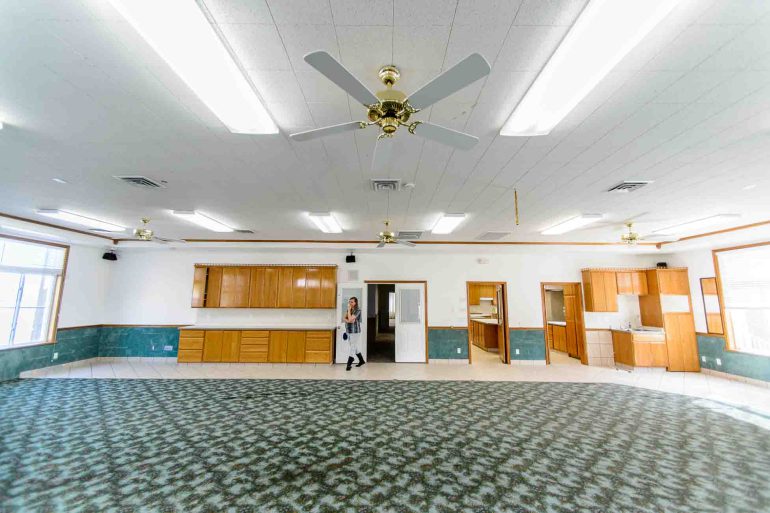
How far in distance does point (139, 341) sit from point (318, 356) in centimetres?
488

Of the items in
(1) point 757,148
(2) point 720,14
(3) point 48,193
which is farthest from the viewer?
(3) point 48,193

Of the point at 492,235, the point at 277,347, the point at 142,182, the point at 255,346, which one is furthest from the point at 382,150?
the point at 255,346

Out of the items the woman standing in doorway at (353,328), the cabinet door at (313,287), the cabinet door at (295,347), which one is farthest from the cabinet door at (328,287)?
the cabinet door at (295,347)

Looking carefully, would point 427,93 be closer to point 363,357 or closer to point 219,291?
point 363,357

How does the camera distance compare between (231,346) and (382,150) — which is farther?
(231,346)

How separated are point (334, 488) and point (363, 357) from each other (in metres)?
5.32

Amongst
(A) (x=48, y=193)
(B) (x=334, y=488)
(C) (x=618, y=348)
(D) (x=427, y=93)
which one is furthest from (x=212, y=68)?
(C) (x=618, y=348)

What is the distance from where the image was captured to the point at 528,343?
7.88m

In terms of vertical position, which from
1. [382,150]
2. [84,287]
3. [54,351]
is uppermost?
[382,150]

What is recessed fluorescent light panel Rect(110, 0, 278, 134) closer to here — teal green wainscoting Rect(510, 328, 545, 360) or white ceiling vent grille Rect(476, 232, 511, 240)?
white ceiling vent grille Rect(476, 232, 511, 240)

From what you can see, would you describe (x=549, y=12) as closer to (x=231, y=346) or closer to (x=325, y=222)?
(x=325, y=222)

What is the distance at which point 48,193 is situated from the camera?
442 cm

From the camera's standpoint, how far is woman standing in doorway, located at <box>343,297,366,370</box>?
712 centimetres

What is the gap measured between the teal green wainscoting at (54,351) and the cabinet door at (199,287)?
274 cm
